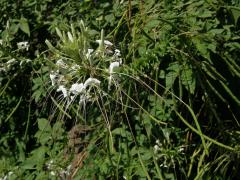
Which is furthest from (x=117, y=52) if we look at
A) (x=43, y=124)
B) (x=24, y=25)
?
(x=24, y=25)

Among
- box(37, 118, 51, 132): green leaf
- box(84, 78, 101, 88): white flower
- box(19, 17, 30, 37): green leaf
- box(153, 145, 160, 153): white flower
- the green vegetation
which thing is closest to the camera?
box(84, 78, 101, 88): white flower

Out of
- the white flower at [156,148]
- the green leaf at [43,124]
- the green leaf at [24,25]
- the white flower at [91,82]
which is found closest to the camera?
the white flower at [91,82]

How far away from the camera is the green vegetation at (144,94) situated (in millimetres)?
2002

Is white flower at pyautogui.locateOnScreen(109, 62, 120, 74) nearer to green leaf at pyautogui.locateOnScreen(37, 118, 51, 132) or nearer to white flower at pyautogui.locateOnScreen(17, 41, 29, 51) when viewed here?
green leaf at pyautogui.locateOnScreen(37, 118, 51, 132)

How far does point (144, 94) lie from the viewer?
221cm

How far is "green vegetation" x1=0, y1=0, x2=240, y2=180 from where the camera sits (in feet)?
6.57

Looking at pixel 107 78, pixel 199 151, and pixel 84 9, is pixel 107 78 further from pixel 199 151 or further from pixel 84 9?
pixel 84 9

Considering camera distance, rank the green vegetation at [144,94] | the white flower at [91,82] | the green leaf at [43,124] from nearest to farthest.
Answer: the white flower at [91,82]
the green vegetation at [144,94]
the green leaf at [43,124]

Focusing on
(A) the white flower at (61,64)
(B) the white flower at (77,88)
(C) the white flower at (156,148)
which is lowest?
(C) the white flower at (156,148)

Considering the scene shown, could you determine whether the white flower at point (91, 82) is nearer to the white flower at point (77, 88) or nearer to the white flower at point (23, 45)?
the white flower at point (77, 88)

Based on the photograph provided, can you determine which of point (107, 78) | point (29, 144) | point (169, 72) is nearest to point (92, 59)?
point (107, 78)

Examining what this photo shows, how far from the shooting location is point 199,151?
226 centimetres

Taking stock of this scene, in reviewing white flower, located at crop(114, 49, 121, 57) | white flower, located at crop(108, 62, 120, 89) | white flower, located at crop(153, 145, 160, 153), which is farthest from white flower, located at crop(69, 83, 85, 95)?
white flower, located at crop(153, 145, 160, 153)

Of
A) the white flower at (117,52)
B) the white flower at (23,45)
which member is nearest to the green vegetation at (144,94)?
the white flower at (117,52)
